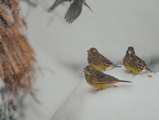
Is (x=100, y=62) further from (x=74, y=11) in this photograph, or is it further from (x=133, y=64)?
(x=74, y=11)

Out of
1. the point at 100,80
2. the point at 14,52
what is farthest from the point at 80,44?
the point at 100,80

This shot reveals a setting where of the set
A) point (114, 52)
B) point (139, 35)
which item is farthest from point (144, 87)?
point (139, 35)

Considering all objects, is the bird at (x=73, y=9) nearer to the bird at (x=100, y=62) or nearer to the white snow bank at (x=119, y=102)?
the bird at (x=100, y=62)

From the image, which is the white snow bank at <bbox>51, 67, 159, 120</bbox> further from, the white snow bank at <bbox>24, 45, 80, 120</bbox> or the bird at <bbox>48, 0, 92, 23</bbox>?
the bird at <bbox>48, 0, 92, 23</bbox>

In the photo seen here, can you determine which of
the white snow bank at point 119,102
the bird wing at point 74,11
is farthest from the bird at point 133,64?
the bird wing at point 74,11

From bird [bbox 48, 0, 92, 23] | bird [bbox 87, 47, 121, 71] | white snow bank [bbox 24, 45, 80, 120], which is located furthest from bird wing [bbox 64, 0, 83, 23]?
bird [bbox 87, 47, 121, 71]
